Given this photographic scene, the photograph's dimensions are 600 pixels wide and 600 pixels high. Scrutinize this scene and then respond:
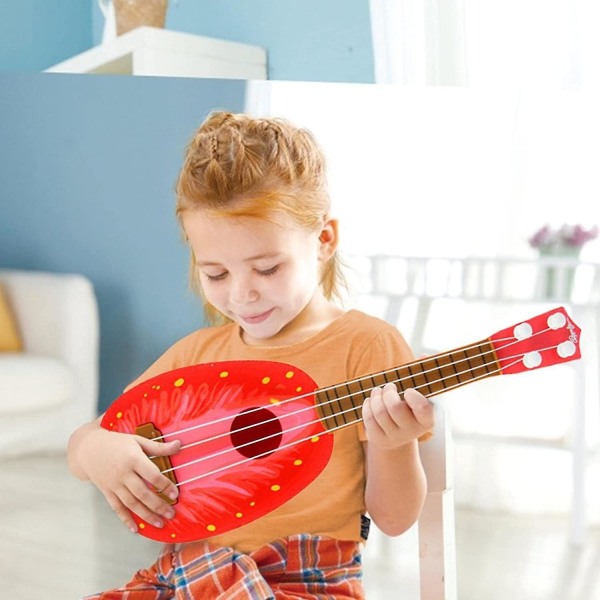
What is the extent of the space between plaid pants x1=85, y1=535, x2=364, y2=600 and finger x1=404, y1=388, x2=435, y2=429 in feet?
0.52

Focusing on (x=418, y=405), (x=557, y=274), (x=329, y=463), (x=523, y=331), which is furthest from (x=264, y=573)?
(x=557, y=274)

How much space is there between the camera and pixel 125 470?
93cm

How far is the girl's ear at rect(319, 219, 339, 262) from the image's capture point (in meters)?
0.99

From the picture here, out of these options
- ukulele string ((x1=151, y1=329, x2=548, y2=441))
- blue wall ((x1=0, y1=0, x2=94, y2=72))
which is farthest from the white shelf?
ukulele string ((x1=151, y1=329, x2=548, y2=441))

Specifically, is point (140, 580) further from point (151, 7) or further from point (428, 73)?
point (151, 7)

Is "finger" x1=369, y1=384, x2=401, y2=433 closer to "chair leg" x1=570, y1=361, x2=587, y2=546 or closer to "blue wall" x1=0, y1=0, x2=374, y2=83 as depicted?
"chair leg" x1=570, y1=361, x2=587, y2=546

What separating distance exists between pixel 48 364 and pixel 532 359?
18.1 inches

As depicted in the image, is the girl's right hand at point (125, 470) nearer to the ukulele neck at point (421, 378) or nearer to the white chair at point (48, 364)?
the white chair at point (48, 364)

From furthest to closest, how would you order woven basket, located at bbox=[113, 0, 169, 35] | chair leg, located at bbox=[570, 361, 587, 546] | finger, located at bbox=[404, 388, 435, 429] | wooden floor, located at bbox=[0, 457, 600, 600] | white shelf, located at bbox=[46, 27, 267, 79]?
woven basket, located at bbox=[113, 0, 169, 35] → white shelf, located at bbox=[46, 27, 267, 79] → chair leg, located at bbox=[570, 361, 587, 546] → wooden floor, located at bbox=[0, 457, 600, 600] → finger, located at bbox=[404, 388, 435, 429]

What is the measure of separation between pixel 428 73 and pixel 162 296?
85 centimetres

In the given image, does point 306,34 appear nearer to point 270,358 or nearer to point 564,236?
point 564,236

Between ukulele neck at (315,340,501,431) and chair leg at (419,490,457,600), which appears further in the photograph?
chair leg at (419,490,457,600)

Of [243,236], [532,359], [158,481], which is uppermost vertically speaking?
[243,236]

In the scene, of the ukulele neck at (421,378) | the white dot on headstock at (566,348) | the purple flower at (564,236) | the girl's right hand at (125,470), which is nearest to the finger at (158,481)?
the girl's right hand at (125,470)
